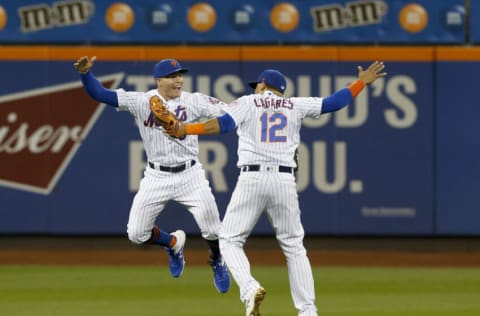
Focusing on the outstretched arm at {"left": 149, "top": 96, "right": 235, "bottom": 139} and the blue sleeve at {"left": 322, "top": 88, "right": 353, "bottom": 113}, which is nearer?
the outstretched arm at {"left": 149, "top": 96, "right": 235, "bottom": 139}

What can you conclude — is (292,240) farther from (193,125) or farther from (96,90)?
(96,90)

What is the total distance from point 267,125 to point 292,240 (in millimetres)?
827

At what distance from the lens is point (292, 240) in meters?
8.73

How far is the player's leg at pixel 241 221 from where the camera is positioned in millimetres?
8695

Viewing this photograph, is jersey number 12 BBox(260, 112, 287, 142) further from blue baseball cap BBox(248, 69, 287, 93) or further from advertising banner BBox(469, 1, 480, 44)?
advertising banner BBox(469, 1, 480, 44)

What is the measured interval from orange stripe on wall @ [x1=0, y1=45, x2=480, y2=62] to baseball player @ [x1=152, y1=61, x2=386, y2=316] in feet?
18.1

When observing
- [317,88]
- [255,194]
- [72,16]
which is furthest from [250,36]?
[255,194]

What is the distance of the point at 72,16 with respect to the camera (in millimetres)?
14539

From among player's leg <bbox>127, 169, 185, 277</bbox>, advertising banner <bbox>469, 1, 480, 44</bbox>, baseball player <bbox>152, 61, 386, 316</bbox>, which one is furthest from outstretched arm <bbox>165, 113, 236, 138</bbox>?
advertising banner <bbox>469, 1, 480, 44</bbox>

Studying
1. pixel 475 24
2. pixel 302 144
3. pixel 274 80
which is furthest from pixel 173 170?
pixel 475 24

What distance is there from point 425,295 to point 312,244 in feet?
12.6

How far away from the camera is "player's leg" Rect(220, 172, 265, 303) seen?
28.5 ft

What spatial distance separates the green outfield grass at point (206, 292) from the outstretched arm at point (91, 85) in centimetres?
168

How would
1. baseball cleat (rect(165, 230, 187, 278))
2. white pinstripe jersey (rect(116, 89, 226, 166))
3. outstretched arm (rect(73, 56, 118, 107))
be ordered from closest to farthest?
outstretched arm (rect(73, 56, 118, 107)) < white pinstripe jersey (rect(116, 89, 226, 166)) < baseball cleat (rect(165, 230, 187, 278))
